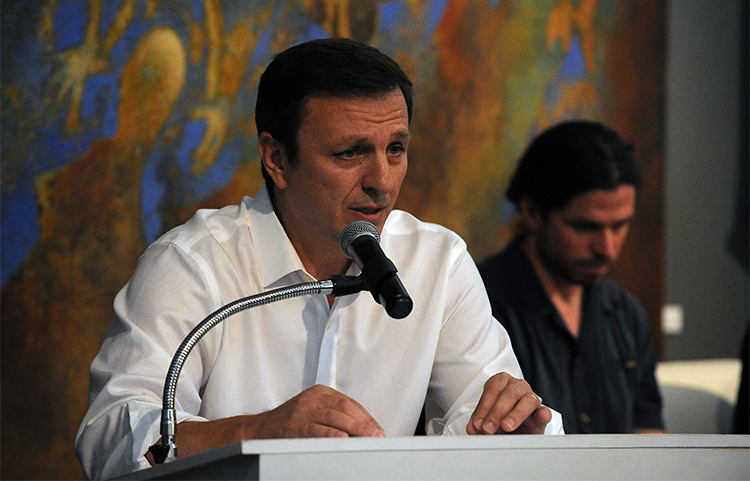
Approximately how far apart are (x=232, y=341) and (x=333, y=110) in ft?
1.76

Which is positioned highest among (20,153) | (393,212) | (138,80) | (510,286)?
(138,80)

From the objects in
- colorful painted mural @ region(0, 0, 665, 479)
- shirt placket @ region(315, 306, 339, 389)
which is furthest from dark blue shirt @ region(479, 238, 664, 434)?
shirt placket @ region(315, 306, 339, 389)

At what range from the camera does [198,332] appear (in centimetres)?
139

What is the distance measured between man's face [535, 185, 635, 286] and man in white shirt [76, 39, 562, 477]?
0.96m

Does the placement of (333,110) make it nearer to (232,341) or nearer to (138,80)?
(232,341)

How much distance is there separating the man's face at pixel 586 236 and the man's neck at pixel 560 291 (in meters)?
0.02

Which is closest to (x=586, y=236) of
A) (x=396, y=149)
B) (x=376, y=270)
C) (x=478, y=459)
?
(x=396, y=149)

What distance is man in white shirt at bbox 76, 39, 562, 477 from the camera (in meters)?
1.76

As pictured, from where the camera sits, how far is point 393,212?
6.99 ft

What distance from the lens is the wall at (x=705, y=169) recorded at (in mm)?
4309

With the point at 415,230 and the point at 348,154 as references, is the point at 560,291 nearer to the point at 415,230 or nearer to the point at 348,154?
the point at 415,230

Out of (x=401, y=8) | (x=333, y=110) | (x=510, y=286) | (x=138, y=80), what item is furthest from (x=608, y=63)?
(x=333, y=110)

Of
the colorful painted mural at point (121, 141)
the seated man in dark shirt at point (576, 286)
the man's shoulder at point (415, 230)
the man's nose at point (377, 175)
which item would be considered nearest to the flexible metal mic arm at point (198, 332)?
the man's nose at point (377, 175)

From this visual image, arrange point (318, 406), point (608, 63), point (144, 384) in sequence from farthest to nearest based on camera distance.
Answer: point (608, 63) < point (144, 384) < point (318, 406)
